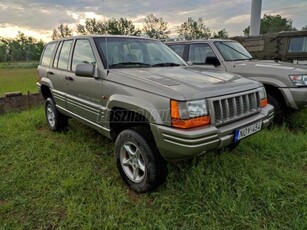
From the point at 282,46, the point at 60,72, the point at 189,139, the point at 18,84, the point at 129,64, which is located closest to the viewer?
the point at 189,139

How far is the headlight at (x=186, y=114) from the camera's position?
7.20 feet

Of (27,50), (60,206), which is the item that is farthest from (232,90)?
(27,50)

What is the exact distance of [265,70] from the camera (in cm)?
455

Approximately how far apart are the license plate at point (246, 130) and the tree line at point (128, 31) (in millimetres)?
17766

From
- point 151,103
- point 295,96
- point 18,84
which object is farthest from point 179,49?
point 18,84

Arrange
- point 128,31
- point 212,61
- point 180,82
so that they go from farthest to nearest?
point 128,31, point 212,61, point 180,82

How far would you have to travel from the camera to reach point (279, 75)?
4.35 meters

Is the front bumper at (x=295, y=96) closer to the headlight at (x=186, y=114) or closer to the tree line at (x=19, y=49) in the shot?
the headlight at (x=186, y=114)

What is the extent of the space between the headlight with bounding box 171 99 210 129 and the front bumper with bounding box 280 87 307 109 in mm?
2800

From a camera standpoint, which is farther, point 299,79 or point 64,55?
point 299,79

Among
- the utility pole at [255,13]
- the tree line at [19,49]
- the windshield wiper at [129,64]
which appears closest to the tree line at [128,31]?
the tree line at [19,49]

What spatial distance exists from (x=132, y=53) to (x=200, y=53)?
2.75m

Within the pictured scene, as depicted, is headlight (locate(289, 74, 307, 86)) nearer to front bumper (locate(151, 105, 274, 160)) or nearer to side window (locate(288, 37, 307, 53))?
front bumper (locate(151, 105, 274, 160))

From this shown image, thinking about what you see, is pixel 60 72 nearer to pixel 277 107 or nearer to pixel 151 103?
pixel 151 103
